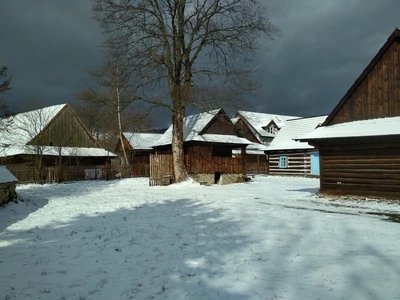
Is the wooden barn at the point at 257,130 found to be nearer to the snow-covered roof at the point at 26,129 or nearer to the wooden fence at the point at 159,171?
the wooden fence at the point at 159,171

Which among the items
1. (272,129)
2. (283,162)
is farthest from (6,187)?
(272,129)

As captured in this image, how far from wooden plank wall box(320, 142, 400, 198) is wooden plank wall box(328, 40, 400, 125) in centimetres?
176

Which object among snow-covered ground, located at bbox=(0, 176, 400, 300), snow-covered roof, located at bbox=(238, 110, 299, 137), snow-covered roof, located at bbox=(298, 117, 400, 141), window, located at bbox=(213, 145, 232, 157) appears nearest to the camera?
snow-covered ground, located at bbox=(0, 176, 400, 300)

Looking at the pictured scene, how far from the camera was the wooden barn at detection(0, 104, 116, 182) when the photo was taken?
27.6 meters

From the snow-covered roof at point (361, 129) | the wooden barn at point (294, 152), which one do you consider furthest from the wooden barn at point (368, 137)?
the wooden barn at point (294, 152)

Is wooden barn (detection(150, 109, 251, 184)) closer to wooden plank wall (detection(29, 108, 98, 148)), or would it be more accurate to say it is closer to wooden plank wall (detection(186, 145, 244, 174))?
wooden plank wall (detection(186, 145, 244, 174))

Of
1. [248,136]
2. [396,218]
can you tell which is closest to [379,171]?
Result: [396,218]

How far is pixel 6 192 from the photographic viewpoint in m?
12.0

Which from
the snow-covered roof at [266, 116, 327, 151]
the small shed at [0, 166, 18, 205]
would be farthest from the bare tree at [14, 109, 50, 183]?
the snow-covered roof at [266, 116, 327, 151]

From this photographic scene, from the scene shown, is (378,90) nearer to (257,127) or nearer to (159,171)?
(159,171)

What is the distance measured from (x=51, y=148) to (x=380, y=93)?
2992 centimetres

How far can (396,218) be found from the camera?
9.52m

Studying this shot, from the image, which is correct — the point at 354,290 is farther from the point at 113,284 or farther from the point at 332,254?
the point at 113,284

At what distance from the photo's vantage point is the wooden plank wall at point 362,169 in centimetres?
1394
